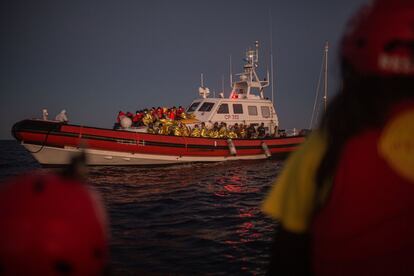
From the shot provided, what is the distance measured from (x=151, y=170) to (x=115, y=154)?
1.58m

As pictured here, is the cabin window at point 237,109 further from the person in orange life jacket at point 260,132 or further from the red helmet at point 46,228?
the red helmet at point 46,228

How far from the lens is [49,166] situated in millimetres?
12055

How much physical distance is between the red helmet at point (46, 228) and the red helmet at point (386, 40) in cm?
97

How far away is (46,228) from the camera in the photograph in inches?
33.5

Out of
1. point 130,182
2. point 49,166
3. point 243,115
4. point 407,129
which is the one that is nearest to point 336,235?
point 407,129

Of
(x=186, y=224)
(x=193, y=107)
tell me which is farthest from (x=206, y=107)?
(x=186, y=224)

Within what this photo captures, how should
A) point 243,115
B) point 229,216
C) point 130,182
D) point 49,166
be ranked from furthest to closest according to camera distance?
point 243,115 < point 49,166 < point 130,182 < point 229,216

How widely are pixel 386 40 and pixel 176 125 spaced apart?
44.1 feet

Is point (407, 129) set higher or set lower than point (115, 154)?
higher

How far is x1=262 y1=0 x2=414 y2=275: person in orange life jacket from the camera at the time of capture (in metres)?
0.88

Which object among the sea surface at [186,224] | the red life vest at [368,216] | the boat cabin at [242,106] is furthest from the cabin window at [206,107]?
the red life vest at [368,216]

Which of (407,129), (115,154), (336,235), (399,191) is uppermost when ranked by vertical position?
(407,129)

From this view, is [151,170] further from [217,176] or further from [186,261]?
[186,261]

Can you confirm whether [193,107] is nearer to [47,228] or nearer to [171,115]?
[171,115]
